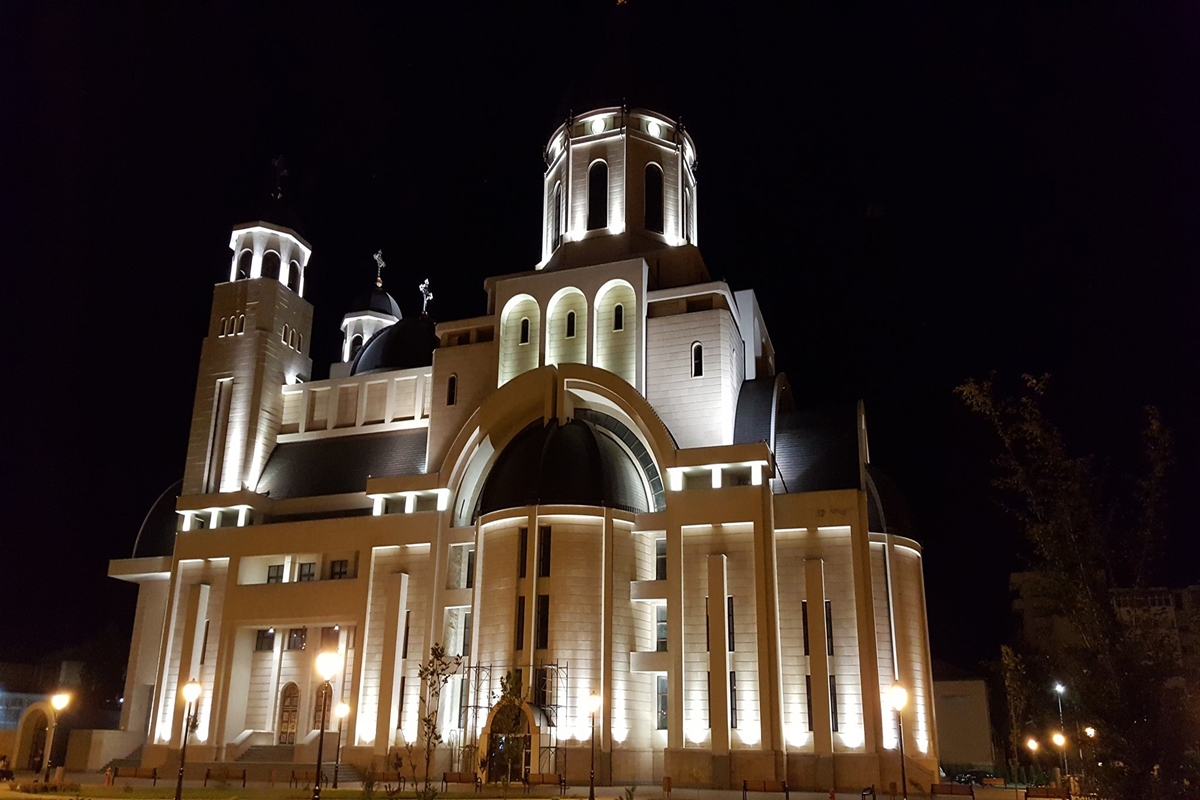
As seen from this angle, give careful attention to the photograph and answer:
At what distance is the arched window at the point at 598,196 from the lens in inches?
1703

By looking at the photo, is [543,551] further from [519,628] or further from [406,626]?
[406,626]

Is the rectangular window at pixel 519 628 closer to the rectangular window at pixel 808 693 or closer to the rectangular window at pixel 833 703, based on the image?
the rectangular window at pixel 808 693

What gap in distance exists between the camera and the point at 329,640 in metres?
38.6

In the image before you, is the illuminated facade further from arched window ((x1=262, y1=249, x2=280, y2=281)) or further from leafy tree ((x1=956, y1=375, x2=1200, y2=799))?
leafy tree ((x1=956, y1=375, x2=1200, y2=799))

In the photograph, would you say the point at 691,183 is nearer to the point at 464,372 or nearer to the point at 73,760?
the point at 464,372

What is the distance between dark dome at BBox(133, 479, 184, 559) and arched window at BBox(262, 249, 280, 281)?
10.5 meters

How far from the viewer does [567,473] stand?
33719 mm

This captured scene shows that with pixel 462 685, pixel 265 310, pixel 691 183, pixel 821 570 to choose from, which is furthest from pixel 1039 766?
pixel 265 310

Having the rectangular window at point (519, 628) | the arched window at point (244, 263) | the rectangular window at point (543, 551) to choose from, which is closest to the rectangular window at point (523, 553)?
Result: the rectangular window at point (543, 551)

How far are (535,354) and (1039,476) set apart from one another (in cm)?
2426

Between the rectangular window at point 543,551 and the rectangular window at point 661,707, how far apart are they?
5459mm

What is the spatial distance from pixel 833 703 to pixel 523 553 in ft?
37.1

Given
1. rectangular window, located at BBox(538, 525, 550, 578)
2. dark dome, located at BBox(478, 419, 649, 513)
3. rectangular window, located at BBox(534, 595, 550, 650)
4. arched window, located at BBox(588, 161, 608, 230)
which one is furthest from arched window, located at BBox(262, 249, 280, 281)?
rectangular window, located at BBox(534, 595, 550, 650)

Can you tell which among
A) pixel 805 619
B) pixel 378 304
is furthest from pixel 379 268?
pixel 805 619
